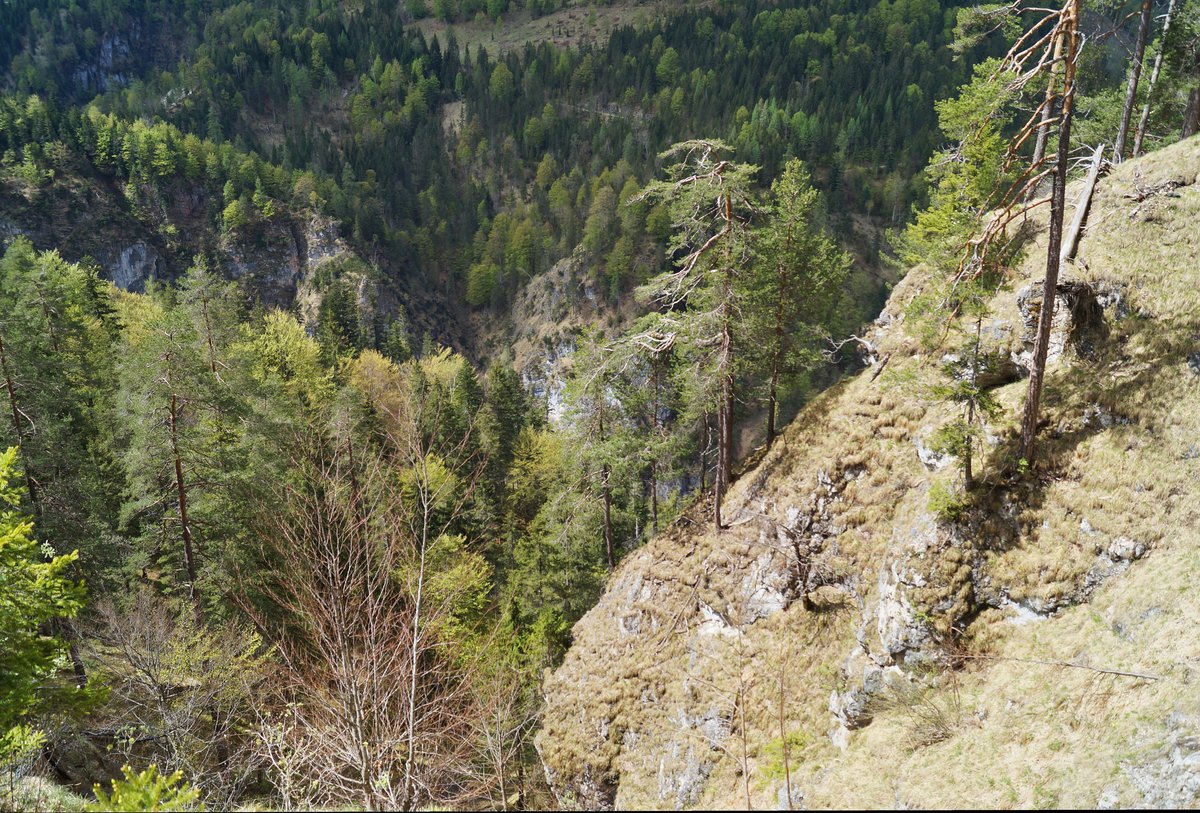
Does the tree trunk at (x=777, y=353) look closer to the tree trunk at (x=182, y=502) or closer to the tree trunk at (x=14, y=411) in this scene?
the tree trunk at (x=182, y=502)

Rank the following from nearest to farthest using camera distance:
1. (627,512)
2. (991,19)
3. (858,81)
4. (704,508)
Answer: (991,19)
(704,508)
(627,512)
(858,81)

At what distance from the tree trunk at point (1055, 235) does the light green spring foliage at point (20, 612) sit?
17801 millimetres

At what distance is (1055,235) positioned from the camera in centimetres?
1040

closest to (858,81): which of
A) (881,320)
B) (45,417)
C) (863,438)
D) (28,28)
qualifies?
(881,320)

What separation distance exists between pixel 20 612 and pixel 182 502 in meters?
9.70

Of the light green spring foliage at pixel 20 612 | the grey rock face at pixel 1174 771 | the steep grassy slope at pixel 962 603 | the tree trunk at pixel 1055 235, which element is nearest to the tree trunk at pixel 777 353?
the steep grassy slope at pixel 962 603

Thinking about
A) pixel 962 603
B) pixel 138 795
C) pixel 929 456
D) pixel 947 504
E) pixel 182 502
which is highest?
pixel 138 795

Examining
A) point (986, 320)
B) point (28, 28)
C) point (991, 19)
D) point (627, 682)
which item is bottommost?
point (627, 682)

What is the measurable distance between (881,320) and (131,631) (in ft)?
84.3

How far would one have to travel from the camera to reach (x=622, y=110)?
404ft

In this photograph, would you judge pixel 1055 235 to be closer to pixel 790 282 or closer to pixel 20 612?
pixel 790 282

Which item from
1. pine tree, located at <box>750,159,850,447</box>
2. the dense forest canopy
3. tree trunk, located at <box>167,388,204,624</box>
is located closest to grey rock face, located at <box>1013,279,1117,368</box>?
the dense forest canopy

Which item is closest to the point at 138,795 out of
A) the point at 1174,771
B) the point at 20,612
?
the point at 20,612

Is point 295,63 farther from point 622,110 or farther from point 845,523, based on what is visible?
point 845,523
